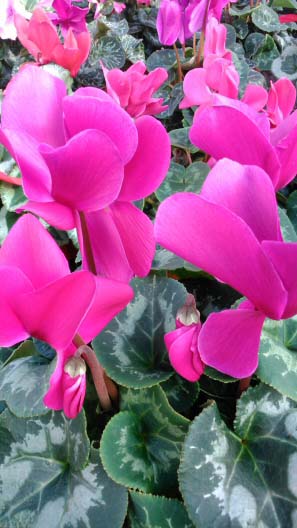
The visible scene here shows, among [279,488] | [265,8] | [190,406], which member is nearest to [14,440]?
[190,406]

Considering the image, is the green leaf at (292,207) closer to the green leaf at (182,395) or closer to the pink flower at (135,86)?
the pink flower at (135,86)

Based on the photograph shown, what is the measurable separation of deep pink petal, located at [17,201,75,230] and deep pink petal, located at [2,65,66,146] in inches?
2.2

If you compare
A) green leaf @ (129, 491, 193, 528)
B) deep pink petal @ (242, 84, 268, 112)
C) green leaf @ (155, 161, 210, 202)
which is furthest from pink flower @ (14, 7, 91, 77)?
green leaf @ (129, 491, 193, 528)

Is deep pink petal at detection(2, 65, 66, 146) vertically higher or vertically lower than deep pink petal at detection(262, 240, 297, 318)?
higher

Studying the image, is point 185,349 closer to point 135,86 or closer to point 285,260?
point 285,260

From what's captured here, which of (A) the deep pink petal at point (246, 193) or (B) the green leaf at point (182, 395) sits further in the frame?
(B) the green leaf at point (182, 395)

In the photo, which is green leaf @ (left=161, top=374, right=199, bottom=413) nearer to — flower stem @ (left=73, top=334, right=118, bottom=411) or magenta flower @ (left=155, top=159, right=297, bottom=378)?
flower stem @ (left=73, top=334, right=118, bottom=411)

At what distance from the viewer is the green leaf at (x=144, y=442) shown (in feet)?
2.06

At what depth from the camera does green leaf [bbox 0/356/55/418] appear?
1.92ft

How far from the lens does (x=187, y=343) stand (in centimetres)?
52

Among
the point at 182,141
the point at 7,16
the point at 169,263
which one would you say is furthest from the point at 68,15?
the point at 169,263

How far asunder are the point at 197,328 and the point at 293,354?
7.8 inches

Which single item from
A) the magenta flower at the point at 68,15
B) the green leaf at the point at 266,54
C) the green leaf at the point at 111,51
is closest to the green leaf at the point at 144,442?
the magenta flower at the point at 68,15

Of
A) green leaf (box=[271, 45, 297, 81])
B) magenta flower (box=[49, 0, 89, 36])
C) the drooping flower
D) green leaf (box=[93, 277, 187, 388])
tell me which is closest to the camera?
green leaf (box=[93, 277, 187, 388])
